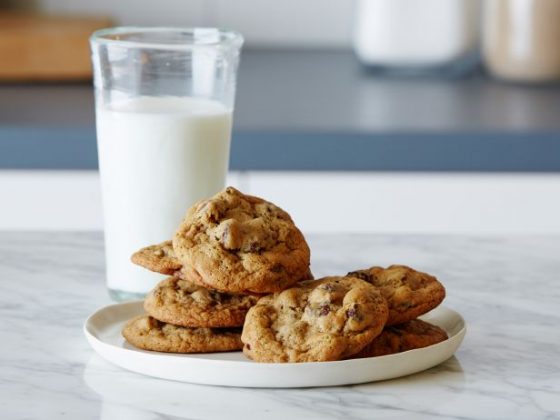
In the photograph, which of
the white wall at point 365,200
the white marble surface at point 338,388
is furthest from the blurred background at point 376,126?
the white marble surface at point 338,388

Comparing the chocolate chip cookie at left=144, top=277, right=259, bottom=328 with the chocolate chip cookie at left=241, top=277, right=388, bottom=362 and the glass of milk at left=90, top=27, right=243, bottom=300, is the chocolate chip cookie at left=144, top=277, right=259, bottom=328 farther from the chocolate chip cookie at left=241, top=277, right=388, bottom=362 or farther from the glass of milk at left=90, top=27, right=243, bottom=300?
the glass of milk at left=90, top=27, right=243, bottom=300

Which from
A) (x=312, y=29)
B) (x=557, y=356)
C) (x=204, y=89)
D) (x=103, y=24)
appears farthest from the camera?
(x=312, y=29)

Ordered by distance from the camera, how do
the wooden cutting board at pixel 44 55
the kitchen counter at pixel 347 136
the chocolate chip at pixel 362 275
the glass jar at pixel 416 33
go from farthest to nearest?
the glass jar at pixel 416 33 → the wooden cutting board at pixel 44 55 → the kitchen counter at pixel 347 136 → the chocolate chip at pixel 362 275

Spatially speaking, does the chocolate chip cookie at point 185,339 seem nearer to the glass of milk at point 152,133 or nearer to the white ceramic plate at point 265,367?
the white ceramic plate at point 265,367

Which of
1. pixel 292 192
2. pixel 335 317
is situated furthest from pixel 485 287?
pixel 292 192

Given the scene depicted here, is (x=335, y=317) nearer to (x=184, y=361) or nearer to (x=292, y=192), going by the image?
(x=184, y=361)
